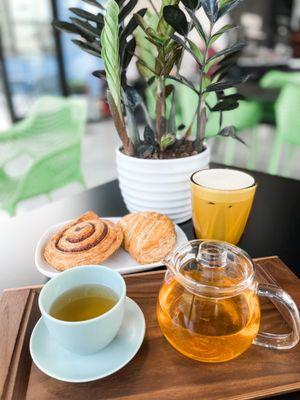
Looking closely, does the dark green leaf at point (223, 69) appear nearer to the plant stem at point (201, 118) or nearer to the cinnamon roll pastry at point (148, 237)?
the plant stem at point (201, 118)

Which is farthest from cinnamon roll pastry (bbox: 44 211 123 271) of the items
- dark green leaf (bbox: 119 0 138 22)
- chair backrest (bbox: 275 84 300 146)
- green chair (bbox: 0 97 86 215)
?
chair backrest (bbox: 275 84 300 146)

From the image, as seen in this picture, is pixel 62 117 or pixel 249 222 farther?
pixel 62 117

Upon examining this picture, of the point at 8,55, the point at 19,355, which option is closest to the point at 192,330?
the point at 19,355

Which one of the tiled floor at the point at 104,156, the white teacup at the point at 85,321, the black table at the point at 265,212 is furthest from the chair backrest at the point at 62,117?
the white teacup at the point at 85,321

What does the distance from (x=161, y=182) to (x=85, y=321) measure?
0.30m

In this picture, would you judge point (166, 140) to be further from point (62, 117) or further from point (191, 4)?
point (62, 117)

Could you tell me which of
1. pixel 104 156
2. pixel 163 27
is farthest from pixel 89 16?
pixel 104 156

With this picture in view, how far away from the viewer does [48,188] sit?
4.25 ft

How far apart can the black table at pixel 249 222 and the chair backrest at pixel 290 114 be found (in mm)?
772

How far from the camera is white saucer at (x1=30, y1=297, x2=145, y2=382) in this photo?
0.31m

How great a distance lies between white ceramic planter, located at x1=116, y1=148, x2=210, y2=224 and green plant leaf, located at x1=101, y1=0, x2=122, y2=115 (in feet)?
0.36

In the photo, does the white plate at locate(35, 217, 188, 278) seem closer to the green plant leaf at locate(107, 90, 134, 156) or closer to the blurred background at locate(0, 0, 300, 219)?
the green plant leaf at locate(107, 90, 134, 156)

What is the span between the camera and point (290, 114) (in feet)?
4.66

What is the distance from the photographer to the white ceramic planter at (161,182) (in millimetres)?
542
